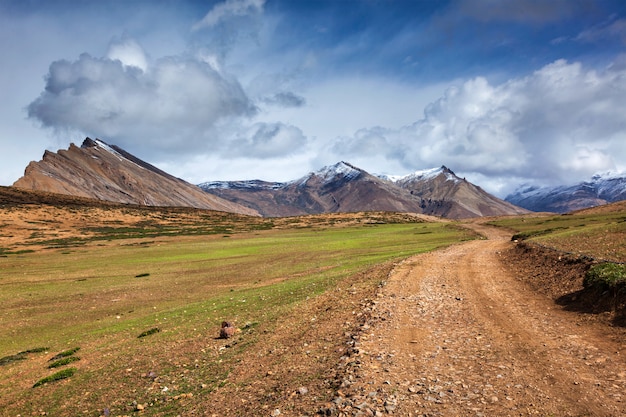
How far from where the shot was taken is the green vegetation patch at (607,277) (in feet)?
58.5

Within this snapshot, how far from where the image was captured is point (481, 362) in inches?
493

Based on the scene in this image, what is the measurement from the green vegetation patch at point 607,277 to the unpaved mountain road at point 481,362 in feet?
7.28

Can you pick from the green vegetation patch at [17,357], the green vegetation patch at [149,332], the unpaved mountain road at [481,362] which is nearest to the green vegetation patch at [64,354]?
the green vegetation patch at [17,357]

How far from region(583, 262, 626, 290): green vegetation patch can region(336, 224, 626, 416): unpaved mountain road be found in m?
2.22

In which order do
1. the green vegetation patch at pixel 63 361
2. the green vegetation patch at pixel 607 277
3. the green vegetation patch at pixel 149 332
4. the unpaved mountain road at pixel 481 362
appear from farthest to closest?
the green vegetation patch at pixel 149 332 → the green vegetation patch at pixel 63 361 → the green vegetation patch at pixel 607 277 → the unpaved mountain road at pixel 481 362

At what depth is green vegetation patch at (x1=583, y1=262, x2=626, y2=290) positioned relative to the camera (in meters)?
17.8

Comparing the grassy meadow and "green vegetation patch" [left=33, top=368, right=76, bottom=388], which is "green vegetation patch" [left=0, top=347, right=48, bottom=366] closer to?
the grassy meadow

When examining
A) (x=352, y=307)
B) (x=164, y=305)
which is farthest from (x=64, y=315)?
(x=352, y=307)

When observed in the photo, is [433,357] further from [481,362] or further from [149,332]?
[149,332]

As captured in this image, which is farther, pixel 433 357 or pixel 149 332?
pixel 149 332

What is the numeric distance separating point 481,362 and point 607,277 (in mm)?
11101

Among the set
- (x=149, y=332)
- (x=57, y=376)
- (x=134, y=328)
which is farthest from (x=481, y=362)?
(x=134, y=328)

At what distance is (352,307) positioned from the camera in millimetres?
21500

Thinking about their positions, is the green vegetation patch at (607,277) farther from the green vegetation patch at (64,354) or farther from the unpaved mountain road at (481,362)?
the green vegetation patch at (64,354)
